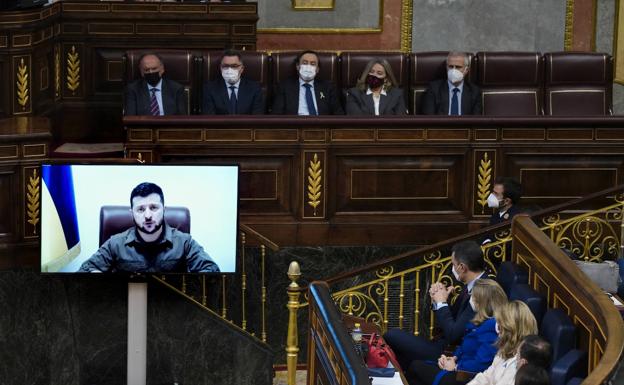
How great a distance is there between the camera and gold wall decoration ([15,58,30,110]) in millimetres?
11531

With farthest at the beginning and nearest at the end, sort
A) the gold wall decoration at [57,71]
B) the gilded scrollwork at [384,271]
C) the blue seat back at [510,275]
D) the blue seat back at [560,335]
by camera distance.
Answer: the gold wall decoration at [57,71] → the gilded scrollwork at [384,271] → the blue seat back at [510,275] → the blue seat back at [560,335]

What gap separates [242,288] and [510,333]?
9.98ft

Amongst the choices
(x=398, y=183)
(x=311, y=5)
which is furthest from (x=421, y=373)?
(x=311, y=5)

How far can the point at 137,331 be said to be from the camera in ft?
29.5

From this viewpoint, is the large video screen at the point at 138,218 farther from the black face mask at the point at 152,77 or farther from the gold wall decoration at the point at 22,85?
the gold wall decoration at the point at 22,85

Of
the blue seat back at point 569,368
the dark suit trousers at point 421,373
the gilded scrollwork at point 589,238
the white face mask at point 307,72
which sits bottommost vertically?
the dark suit trousers at point 421,373

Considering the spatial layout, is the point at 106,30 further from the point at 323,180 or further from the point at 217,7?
the point at 323,180

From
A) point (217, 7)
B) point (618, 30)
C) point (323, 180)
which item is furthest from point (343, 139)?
point (618, 30)

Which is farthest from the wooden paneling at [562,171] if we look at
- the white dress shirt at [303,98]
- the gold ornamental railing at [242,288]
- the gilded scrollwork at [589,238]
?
the gold ornamental railing at [242,288]

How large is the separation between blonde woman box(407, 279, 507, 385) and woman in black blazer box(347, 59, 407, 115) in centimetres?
304

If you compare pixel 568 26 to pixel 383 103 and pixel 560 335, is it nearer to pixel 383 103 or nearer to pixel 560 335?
pixel 383 103

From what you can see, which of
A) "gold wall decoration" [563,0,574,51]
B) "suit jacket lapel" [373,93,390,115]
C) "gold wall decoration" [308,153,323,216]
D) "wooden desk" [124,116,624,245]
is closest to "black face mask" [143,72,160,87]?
"wooden desk" [124,116,624,245]

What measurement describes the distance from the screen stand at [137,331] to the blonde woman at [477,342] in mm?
1984

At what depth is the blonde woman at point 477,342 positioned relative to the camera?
289 inches
